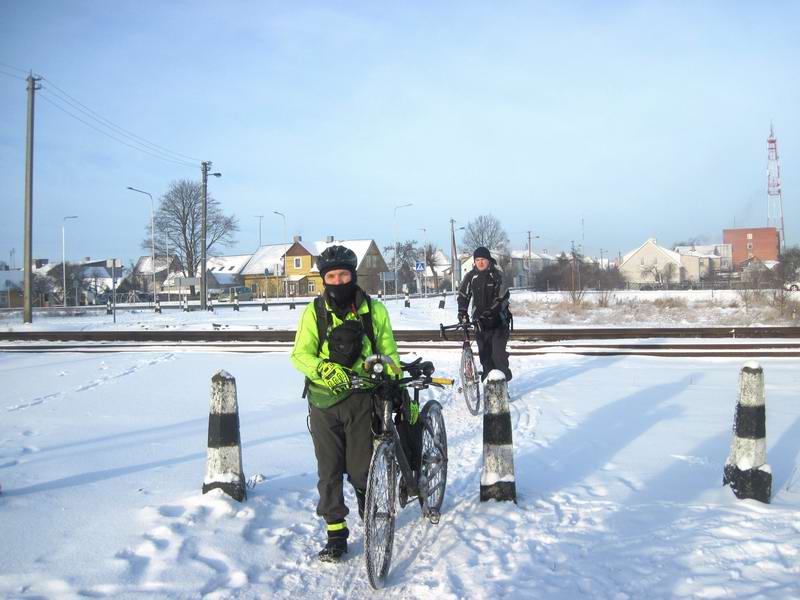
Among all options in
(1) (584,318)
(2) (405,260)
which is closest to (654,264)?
(2) (405,260)

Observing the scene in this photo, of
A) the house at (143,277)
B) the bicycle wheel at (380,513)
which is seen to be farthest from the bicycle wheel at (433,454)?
the house at (143,277)

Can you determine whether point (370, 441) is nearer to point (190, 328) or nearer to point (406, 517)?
point (406, 517)

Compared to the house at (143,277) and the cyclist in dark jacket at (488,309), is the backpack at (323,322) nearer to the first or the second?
the cyclist in dark jacket at (488,309)

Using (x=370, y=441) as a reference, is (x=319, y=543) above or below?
below

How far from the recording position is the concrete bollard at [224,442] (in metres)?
4.44

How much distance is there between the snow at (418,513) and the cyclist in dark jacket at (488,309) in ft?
2.52

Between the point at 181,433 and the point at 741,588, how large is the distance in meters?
5.23

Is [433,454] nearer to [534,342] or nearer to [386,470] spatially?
[386,470]

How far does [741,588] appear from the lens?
3.29 metres

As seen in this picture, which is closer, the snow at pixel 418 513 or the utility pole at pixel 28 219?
the snow at pixel 418 513

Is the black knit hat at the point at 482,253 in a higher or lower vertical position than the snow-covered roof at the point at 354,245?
lower

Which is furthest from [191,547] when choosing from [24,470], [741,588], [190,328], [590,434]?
[190,328]

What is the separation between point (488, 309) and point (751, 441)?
12.6 feet

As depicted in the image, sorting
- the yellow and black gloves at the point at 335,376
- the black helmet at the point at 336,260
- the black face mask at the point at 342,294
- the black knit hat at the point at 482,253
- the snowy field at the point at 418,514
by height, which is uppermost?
the black knit hat at the point at 482,253
